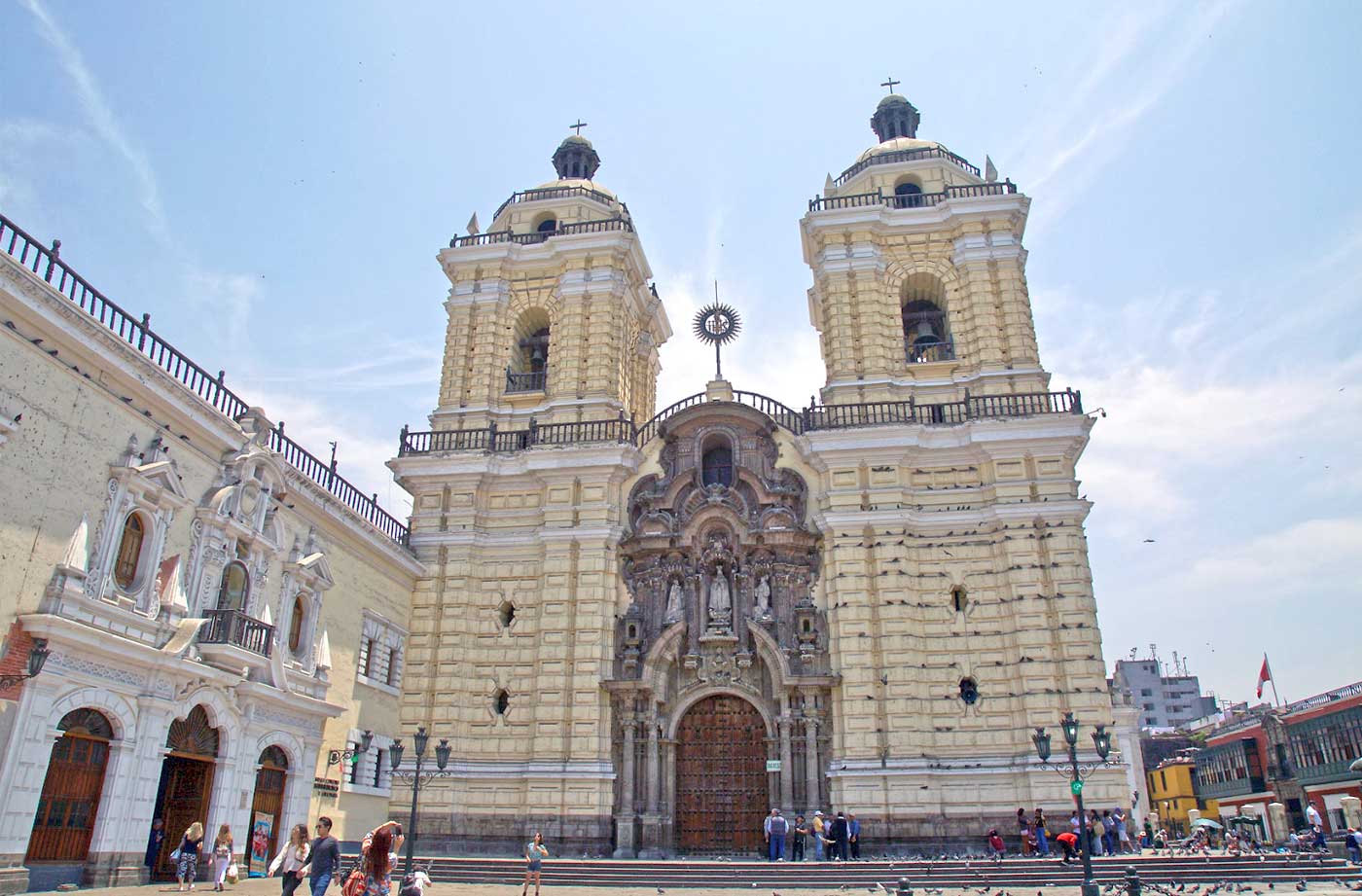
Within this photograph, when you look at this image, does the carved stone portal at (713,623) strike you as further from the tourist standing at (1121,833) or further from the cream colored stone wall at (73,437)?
the cream colored stone wall at (73,437)

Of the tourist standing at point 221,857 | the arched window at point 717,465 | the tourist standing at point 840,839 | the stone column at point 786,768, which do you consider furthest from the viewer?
the arched window at point 717,465

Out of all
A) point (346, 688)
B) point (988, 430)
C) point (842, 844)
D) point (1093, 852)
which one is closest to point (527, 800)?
point (346, 688)

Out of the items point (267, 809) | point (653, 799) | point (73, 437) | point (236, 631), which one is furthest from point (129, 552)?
point (653, 799)

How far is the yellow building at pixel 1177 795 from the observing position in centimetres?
5219

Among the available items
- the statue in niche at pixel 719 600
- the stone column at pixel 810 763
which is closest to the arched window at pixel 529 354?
the statue in niche at pixel 719 600

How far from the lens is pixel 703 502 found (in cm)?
2623

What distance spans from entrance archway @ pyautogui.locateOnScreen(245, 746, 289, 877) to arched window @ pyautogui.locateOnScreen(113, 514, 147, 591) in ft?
16.2

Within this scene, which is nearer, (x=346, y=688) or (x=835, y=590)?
(x=346, y=688)

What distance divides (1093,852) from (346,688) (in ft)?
55.6

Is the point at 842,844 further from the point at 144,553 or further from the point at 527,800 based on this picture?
the point at 144,553

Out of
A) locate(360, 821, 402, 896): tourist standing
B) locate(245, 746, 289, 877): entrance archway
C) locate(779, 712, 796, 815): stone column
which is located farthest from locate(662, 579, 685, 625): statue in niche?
locate(360, 821, 402, 896): tourist standing

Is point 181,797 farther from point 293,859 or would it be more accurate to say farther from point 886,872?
point 886,872

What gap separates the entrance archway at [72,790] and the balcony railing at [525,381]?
16143 millimetres

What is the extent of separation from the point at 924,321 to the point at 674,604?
11746 millimetres
